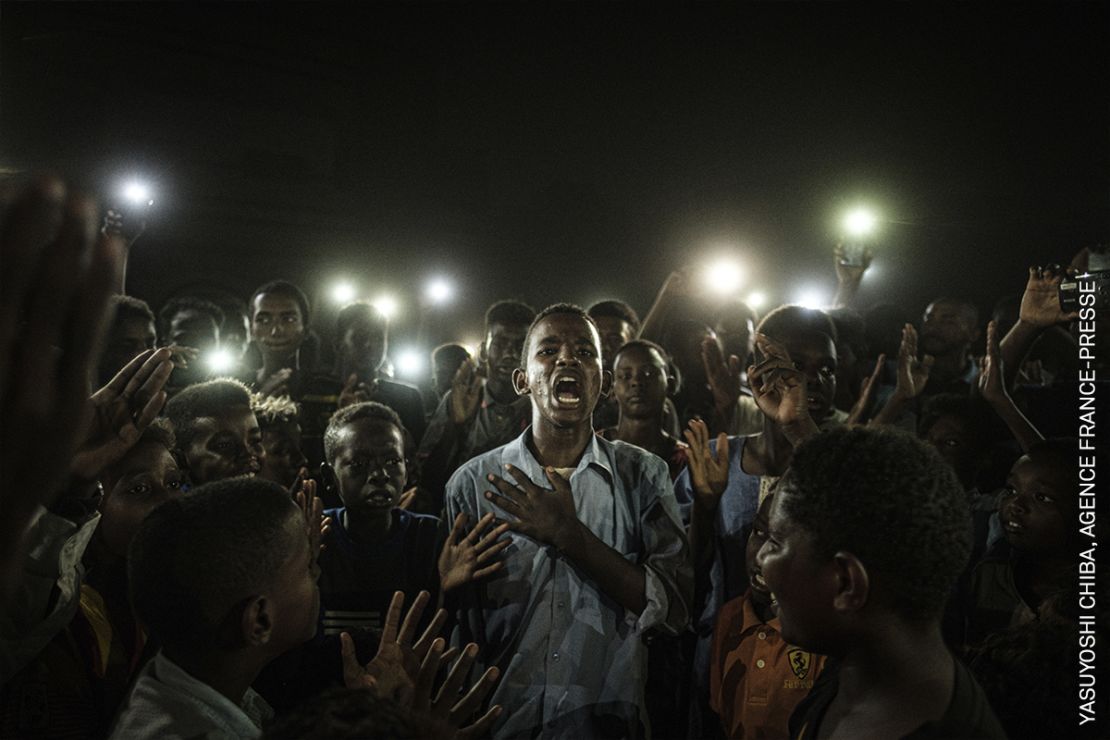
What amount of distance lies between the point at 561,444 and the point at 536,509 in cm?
43

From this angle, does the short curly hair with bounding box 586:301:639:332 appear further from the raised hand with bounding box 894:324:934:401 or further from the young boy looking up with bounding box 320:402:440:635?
the young boy looking up with bounding box 320:402:440:635

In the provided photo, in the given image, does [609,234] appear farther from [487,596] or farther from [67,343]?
[67,343]

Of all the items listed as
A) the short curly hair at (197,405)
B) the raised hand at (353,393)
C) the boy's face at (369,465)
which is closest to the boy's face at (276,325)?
the raised hand at (353,393)

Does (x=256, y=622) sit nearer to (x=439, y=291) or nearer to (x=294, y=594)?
(x=294, y=594)

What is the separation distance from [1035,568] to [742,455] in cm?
116

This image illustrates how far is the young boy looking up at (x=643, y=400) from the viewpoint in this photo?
4.07m

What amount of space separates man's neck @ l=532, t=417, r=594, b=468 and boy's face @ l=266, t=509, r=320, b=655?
118 cm

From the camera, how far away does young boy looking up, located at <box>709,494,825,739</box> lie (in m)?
2.62

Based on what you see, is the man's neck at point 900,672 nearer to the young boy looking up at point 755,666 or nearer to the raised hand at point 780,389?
the young boy looking up at point 755,666

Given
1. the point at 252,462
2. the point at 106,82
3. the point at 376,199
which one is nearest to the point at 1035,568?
the point at 252,462

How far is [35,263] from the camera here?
0.86 metres

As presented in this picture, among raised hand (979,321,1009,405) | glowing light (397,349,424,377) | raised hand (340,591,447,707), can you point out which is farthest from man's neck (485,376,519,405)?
glowing light (397,349,424,377)

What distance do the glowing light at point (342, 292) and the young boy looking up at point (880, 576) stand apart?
15.2 metres

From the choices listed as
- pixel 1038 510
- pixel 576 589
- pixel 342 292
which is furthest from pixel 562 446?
pixel 342 292
